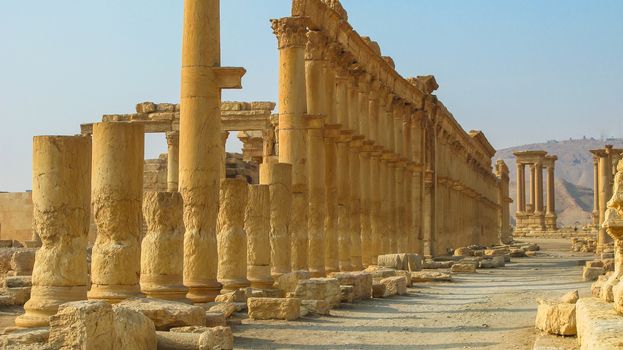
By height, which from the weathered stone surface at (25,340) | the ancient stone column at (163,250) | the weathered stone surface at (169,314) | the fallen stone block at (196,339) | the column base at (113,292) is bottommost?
the fallen stone block at (196,339)

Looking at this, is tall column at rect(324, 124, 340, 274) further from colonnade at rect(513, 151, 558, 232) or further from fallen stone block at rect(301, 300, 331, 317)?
colonnade at rect(513, 151, 558, 232)

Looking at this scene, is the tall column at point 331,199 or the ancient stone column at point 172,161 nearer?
the tall column at point 331,199

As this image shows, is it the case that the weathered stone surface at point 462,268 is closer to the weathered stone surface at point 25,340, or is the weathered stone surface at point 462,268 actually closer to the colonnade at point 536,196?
the weathered stone surface at point 25,340

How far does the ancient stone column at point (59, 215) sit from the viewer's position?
43.4 ft

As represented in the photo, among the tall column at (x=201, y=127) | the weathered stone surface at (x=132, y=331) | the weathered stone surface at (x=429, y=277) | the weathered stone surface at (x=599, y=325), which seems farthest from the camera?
the weathered stone surface at (x=429, y=277)

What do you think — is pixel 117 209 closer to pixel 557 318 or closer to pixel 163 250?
pixel 163 250

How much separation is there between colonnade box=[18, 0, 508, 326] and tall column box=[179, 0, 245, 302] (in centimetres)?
2

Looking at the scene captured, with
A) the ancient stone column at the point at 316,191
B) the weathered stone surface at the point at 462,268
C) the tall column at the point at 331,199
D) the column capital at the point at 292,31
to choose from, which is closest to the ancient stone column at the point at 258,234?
the ancient stone column at the point at 316,191

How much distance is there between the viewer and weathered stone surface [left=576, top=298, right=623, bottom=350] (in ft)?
28.2

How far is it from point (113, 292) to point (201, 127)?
4.30 metres

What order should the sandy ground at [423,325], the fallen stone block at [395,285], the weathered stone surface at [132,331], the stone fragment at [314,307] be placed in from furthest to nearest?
the fallen stone block at [395,285] < the stone fragment at [314,307] < the sandy ground at [423,325] < the weathered stone surface at [132,331]

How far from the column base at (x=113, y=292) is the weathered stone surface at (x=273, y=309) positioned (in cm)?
210

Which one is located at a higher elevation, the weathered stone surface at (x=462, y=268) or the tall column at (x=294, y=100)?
the tall column at (x=294, y=100)

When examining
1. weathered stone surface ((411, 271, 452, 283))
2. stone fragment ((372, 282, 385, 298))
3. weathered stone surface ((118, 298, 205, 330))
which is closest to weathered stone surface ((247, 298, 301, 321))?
weathered stone surface ((118, 298, 205, 330))
